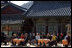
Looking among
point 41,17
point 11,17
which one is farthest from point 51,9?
point 11,17

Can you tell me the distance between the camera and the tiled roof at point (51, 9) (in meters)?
24.7

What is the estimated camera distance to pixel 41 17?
2441 cm

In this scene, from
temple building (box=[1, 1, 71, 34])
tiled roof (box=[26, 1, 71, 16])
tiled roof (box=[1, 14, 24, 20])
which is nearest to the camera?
temple building (box=[1, 1, 71, 34])

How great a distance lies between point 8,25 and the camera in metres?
26.7

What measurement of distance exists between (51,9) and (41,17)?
247 centimetres

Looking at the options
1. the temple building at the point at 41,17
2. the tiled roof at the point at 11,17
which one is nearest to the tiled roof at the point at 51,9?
the temple building at the point at 41,17

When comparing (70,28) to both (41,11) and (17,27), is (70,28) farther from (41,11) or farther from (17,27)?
(17,27)

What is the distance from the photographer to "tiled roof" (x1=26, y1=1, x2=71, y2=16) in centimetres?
2473

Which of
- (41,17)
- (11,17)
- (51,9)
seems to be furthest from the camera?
(11,17)

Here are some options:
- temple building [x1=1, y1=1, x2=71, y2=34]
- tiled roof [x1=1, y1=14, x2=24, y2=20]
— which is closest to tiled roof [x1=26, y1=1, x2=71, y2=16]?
temple building [x1=1, y1=1, x2=71, y2=34]

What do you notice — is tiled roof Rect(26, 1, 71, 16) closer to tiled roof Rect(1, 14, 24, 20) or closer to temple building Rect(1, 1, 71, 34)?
temple building Rect(1, 1, 71, 34)

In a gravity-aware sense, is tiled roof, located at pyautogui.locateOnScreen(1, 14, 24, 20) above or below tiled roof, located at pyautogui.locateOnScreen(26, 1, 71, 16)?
below

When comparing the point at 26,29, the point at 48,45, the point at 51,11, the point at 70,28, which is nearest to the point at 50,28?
the point at 51,11

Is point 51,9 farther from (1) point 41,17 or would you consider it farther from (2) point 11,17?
(2) point 11,17
